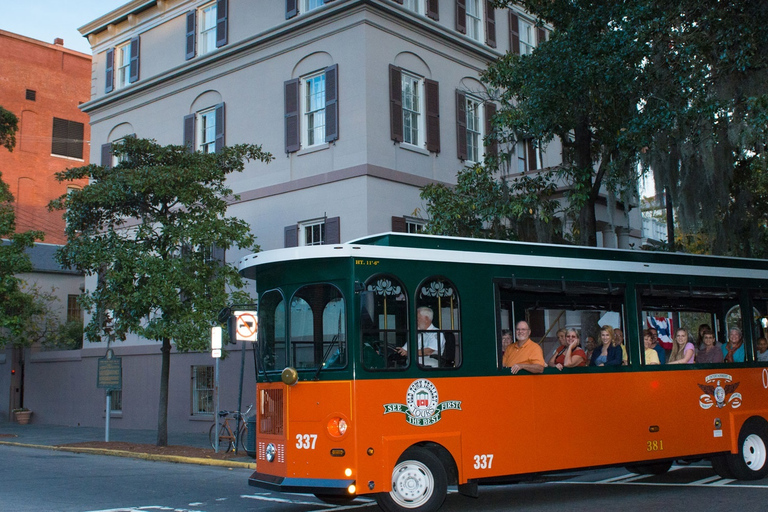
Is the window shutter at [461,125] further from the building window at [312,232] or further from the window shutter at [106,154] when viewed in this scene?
the window shutter at [106,154]

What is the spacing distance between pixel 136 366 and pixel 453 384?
1812 centimetres

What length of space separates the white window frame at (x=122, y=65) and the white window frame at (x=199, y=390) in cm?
964

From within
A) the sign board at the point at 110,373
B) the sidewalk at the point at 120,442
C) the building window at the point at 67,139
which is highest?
the building window at the point at 67,139

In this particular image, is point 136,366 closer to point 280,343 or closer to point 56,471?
point 56,471

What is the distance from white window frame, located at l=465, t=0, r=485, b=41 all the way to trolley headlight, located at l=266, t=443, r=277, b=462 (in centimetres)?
1710

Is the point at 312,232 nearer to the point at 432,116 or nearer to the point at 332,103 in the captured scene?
the point at 332,103

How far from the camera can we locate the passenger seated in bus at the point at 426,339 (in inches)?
361

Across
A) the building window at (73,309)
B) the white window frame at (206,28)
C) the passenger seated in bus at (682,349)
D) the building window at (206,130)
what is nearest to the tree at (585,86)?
the passenger seated in bus at (682,349)

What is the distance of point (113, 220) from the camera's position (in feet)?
64.6

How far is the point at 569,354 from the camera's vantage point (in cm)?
1034

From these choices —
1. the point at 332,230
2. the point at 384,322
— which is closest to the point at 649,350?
the point at 384,322

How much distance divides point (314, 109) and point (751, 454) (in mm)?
13430

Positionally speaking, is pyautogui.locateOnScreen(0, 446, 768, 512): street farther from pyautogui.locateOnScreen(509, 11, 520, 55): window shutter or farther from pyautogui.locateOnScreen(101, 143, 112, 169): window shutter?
pyautogui.locateOnScreen(509, 11, 520, 55): window shutter

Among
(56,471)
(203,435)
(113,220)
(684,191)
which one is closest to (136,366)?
(203,435)
